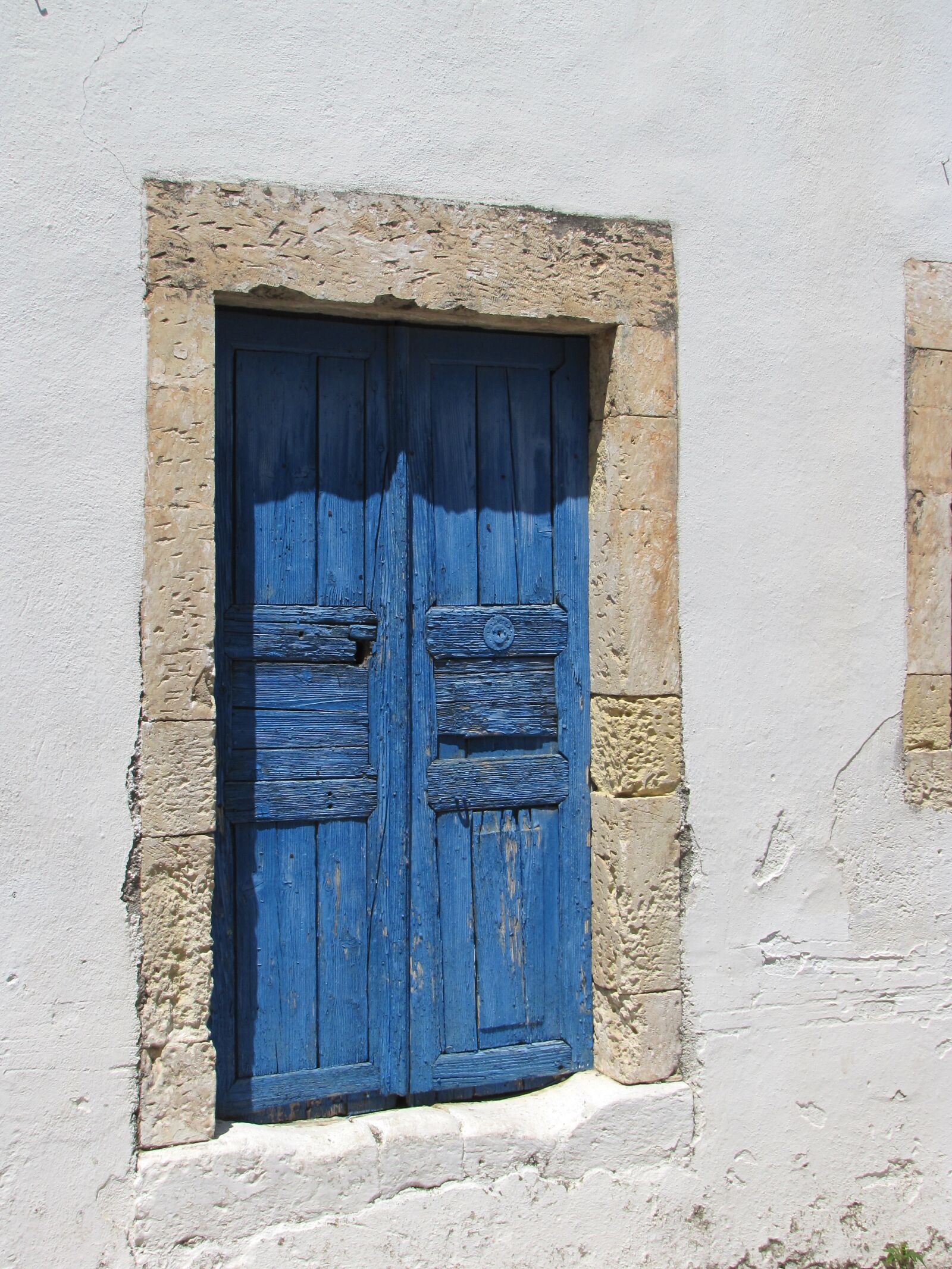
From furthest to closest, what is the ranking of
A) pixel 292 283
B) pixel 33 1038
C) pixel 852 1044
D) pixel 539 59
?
1. pixel 852 1044
2. pixel 539 59
3. pixel 292 283
4. pixel 33 1038

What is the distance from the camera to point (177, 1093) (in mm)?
2551

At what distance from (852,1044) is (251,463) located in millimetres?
2202

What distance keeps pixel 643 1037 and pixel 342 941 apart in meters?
0.80

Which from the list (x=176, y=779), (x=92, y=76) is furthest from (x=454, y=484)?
(x=92, y=76)

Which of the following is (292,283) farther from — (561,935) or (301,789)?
(561,935)

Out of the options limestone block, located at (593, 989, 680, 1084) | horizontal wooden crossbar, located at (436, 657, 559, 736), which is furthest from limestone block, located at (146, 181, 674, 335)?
limestone block, located at (593, 989, 680, 1084)

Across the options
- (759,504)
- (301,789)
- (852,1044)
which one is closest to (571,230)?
(759,504)

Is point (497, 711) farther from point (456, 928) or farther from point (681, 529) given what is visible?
point (681, 529)

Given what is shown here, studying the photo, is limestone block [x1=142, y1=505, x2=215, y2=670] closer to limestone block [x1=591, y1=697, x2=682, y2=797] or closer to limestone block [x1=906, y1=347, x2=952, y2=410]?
limestone block [x1=591, y1=697, x2=682, y2=797]

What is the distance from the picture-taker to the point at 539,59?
2.84 metres

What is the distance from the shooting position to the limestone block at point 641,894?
288cm

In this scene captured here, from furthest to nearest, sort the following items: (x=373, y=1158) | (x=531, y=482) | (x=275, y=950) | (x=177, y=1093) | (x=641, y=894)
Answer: (x=531, y=482) < (x=641, y=894) < (x=275, y=950) < (x=373, y=1158) < (x=177, y=1093)

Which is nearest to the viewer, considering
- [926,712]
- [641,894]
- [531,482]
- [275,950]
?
[275,950]

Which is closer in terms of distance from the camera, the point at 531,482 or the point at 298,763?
the point at 298,763
